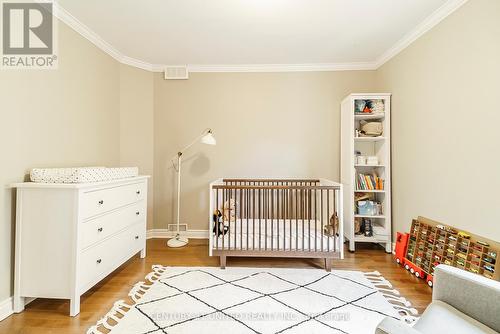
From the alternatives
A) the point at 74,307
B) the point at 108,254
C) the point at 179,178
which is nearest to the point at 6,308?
the point at 74,307

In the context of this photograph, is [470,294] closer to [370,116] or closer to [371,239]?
[371,239]

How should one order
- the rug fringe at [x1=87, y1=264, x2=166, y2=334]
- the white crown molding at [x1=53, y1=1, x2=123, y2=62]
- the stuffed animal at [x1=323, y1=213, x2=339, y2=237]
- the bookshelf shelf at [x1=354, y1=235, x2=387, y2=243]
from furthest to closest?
the bookshelf shelf at [x1=354, y1=235, x2=387, y2=243] → the stuffed animal at [x1=323, y1=213, x2=339, y2=237] → the white crown molding at [x1=53, y1=1, x2=123, y2=62] → the rug fringe at [x1=87, y1=264, x2=166, y2=334]

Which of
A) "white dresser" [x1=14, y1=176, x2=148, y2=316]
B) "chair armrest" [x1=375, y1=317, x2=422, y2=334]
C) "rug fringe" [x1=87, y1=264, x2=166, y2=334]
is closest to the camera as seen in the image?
"chair armrest" [x1=375, y1=317, x2=422, y2=334]

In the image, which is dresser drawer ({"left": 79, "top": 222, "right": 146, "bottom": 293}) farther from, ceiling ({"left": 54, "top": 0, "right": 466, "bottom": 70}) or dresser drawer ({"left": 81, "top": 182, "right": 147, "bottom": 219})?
ceiling ({"left": 54, "top": 0, "right": 466, "bottom": 70})

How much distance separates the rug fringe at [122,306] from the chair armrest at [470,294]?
6.45ft

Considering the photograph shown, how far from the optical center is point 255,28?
2369mm

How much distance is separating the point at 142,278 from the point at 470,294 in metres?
2.35

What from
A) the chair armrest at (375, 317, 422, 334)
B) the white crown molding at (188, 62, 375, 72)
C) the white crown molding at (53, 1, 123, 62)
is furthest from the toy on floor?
the white crown molding at (53, 1, 123, 62)

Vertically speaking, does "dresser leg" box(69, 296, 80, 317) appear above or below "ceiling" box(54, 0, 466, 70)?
below

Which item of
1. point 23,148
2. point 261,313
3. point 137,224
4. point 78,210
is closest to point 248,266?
point 261,313

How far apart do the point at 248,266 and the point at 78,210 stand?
161 cm

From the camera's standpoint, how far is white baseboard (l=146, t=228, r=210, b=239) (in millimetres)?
3346

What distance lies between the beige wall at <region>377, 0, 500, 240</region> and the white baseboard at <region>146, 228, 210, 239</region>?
8.37ft

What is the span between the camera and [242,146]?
10.9ft
